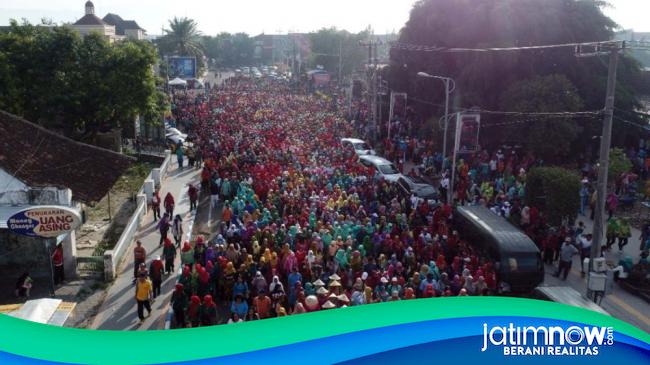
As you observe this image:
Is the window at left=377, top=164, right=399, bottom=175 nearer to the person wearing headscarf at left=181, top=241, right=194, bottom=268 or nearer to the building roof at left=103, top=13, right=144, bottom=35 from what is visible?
the person wearing headscarf at left=181, top=241, right=194, bottom=268

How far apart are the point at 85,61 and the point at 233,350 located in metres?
26.3

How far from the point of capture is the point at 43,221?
504 inches

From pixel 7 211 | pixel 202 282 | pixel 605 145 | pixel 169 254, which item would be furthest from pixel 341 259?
pixel 7 211

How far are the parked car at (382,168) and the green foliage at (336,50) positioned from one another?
181ft

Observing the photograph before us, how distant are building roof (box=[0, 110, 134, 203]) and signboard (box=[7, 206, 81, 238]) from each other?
3442 mm

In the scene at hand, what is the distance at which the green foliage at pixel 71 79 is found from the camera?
2838cm

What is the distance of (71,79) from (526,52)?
22.1 meters

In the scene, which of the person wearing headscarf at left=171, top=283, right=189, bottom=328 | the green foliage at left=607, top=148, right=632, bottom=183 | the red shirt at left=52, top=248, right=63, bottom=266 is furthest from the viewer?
the green foliage at left=607, top=148, right=632, bottom=183

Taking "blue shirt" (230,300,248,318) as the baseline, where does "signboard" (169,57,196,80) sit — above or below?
above

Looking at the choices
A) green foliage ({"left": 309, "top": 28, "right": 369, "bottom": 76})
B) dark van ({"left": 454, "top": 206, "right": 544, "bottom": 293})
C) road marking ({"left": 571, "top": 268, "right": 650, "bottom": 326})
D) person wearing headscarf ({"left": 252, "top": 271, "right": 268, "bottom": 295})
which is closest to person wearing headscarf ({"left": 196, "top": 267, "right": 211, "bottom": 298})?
person wearing headscarf ({"left": 252, "top": 271, "right": 268, "bottom": 295})

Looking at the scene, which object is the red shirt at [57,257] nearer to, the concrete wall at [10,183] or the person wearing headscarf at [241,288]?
the concrete wall at [10,183]

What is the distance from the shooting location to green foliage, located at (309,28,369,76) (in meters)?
83.6

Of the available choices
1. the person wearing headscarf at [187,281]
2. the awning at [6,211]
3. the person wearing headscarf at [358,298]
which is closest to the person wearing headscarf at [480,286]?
the person wearing headscarf at [358,298]

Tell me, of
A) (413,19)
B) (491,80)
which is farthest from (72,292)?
(413,19)
